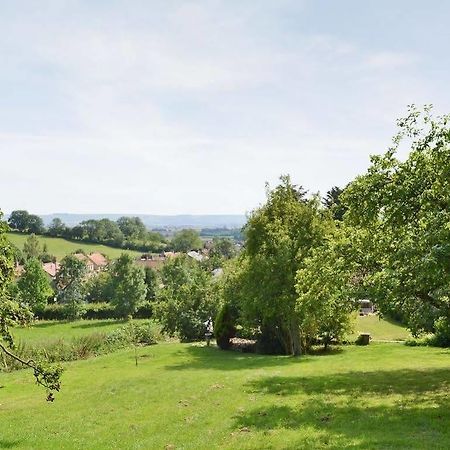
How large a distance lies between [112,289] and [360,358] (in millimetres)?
64553

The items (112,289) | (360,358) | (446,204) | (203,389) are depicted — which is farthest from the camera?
(112,289)

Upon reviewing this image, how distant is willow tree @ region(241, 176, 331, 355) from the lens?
34156mm

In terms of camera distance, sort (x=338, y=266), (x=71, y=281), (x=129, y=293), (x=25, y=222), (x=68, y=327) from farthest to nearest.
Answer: (x=25, y=222) → (x=71, y=281) → (x=129, y=293) → (x=68, y=327) → (x=338, y=266)

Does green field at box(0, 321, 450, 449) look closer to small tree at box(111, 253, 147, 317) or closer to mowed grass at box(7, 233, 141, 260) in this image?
small tree at box(111, 253, 147, 317)

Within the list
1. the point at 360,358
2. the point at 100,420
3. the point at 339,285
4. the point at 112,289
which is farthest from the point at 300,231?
the point at 112,289

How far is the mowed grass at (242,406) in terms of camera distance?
50.3 ft

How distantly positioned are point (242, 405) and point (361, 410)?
4852mm

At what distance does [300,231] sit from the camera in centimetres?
3541

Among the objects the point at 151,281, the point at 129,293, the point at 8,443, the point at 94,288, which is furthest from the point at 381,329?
the point at 94,288

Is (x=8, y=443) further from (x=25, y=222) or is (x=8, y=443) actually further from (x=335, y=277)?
(x=25, y=222)

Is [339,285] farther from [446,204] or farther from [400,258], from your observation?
[446,204]

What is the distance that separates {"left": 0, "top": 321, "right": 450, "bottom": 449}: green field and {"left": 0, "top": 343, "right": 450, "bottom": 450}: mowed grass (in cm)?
4

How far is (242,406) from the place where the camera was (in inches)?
779

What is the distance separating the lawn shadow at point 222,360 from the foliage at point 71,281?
53441mm
